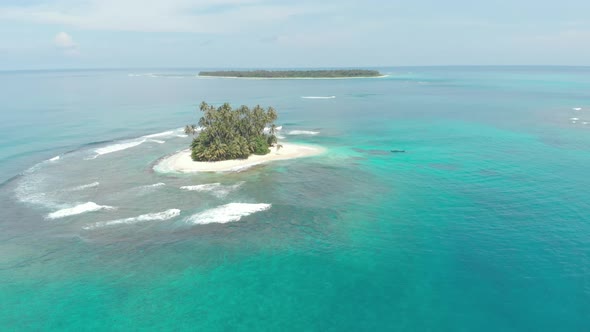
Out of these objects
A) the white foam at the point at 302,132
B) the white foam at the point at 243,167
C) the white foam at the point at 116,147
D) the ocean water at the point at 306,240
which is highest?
the white foam at the point at 302,132

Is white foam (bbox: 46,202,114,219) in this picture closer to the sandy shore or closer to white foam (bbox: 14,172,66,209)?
white foam (bbox: 14,172,66,209)

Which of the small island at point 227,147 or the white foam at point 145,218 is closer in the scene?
the white foam at point 145,218

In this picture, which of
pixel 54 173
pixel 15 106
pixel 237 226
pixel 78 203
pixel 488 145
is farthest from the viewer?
pixel 15 106

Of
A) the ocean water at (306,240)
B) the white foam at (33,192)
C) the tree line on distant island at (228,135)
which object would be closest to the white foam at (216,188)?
the ocean water at (306,240)

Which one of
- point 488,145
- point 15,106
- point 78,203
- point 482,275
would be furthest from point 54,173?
point 15,106

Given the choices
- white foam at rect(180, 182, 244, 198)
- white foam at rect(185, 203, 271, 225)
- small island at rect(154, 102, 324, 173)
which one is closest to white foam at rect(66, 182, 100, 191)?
small island at rect(154, 102, 324, 173)

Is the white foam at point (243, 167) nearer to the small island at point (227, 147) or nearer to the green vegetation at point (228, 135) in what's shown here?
the small island at point (227, 147)

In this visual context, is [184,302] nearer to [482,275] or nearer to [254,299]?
[254,299]
